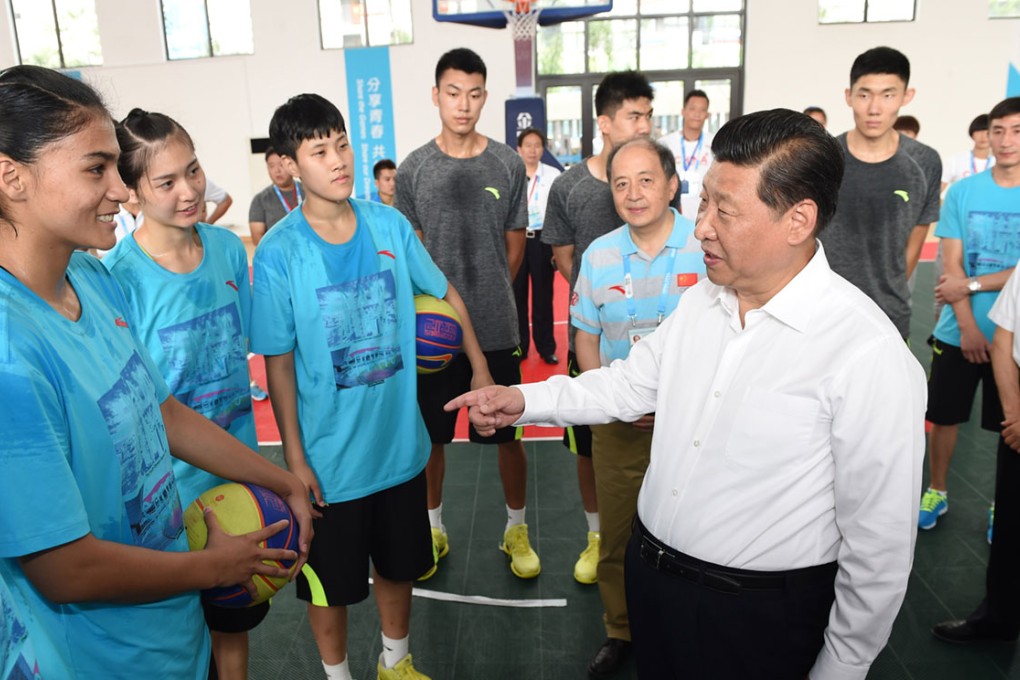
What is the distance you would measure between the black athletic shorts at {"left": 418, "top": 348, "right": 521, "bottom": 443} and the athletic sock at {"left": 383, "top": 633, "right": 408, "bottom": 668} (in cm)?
93

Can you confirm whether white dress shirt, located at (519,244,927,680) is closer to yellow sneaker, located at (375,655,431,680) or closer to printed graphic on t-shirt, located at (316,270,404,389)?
printed graphic on t-shirt, located at (316,270,404,389)

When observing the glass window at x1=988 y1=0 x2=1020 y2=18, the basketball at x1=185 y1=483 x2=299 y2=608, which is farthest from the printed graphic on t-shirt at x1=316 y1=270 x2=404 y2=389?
the glass window at x1=988 y1=0 x2=1020 y2=18

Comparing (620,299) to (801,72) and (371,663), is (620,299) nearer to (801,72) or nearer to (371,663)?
(371,663)

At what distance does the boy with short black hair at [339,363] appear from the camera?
7.29 ft

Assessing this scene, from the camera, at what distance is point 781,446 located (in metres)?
1.54

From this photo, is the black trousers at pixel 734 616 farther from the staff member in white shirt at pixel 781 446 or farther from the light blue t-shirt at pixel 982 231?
the light blue t-shirt at pixel 982 231

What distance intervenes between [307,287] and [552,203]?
1.57 meters

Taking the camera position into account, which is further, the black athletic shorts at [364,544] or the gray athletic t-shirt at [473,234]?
the gray athletic t-shirt at [473,234]

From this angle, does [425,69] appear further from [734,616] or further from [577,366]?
[734,616]

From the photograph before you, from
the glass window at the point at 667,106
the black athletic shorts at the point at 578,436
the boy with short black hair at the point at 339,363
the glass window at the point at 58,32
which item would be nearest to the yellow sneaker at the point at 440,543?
the black athletic shorts at the point at 578,436

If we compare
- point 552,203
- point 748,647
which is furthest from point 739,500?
point 552,203

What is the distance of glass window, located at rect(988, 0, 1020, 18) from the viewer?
41.3 feet

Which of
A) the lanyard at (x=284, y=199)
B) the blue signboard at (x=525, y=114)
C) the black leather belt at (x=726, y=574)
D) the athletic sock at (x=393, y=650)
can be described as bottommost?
the athletic sock at (x=393, y=650)

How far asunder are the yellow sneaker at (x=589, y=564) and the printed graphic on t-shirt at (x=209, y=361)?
1.65 metres
